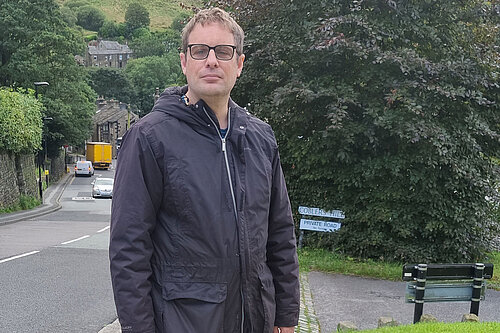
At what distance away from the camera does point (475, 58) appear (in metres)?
11.7

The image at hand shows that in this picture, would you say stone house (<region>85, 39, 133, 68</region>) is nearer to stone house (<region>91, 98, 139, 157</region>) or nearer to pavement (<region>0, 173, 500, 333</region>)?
stone house (<region>91, 98, 139, 157</region>)

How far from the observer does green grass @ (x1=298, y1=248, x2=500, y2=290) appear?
1067 centimetres

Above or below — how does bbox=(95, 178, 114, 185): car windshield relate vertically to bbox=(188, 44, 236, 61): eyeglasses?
below

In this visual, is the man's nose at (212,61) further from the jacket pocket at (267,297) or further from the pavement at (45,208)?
the pavement at (45,208)

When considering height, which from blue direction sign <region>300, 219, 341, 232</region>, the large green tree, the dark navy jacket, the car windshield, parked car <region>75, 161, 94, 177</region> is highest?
the large green tree

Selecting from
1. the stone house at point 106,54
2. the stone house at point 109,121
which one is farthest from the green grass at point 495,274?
the stone house at point 106,54

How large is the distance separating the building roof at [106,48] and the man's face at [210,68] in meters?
180

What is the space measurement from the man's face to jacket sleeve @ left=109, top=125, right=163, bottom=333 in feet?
1.08

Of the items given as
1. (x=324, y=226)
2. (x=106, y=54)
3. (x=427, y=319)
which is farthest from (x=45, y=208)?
(x=106, y=54)

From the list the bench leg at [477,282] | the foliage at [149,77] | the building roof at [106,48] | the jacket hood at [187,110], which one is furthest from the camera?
the building roof at [106,48]

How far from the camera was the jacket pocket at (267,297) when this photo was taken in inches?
113

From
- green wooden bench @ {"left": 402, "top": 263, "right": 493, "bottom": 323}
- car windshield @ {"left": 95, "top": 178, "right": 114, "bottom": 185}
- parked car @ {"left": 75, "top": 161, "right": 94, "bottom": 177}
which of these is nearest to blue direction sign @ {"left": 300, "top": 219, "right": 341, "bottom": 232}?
green wooden bench @ {"left": 402, "top": 263, "right": 493, "bottom": 323}

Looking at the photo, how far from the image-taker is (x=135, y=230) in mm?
2637

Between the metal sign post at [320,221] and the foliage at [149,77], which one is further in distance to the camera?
the foliage at [149,77]
